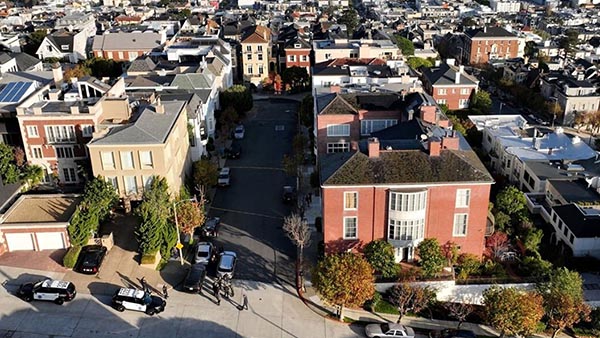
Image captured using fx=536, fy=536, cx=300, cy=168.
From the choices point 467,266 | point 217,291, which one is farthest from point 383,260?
point 217,291

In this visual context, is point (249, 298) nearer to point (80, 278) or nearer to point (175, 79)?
point (80, 278)

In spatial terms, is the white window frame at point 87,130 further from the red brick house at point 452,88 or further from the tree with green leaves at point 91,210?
the red brick house at point 452,88

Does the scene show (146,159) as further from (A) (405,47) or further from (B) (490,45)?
(B) (490,45)

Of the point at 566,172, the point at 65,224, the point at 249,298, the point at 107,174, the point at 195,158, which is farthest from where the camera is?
the point at 195,158

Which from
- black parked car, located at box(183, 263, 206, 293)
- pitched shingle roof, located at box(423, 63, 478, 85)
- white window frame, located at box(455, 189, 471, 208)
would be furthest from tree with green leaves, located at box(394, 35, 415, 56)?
black parked car, located at box(183, 263, 206, 293)

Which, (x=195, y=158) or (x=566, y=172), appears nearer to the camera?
(x=566, y=172)

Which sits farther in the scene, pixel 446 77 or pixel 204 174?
pixel 446 77

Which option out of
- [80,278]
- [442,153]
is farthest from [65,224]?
[442,153]
